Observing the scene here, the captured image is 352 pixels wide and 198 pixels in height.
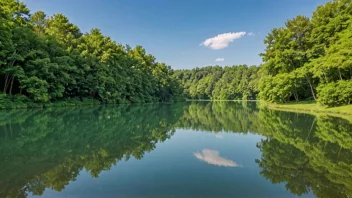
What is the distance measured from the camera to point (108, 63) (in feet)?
143

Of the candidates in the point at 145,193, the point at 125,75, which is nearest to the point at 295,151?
the point at 145,193

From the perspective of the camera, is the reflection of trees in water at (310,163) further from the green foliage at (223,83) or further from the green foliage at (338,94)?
the green foliage at (223,83)

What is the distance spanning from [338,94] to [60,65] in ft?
95.7

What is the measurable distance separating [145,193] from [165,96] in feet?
200

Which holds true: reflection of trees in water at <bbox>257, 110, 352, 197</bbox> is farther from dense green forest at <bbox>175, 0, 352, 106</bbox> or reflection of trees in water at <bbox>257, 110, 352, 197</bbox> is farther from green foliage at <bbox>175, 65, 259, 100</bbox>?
green foliage at <bbox>175, 65, 259, 100</bbox>

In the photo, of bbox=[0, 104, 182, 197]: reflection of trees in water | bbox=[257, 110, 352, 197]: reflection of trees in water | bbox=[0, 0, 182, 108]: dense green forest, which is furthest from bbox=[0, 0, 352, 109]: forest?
bbox=[0, 104, 182, 197]: reflection of trees in water

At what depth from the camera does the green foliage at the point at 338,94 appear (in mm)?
21516

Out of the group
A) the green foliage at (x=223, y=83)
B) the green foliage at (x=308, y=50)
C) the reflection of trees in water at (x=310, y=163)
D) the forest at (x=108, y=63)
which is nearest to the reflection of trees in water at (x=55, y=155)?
the reflection of trees in water at (x=310, y=163)

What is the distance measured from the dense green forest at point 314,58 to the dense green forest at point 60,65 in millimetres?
25197

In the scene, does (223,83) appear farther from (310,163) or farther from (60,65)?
(310,163)

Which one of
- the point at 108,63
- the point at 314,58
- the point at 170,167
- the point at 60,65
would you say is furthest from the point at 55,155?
the point at 108,63

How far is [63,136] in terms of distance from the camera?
9562mm

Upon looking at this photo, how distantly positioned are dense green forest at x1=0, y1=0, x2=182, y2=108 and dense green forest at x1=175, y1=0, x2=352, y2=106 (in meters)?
25.2

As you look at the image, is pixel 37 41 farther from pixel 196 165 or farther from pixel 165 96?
pixel 165 96
